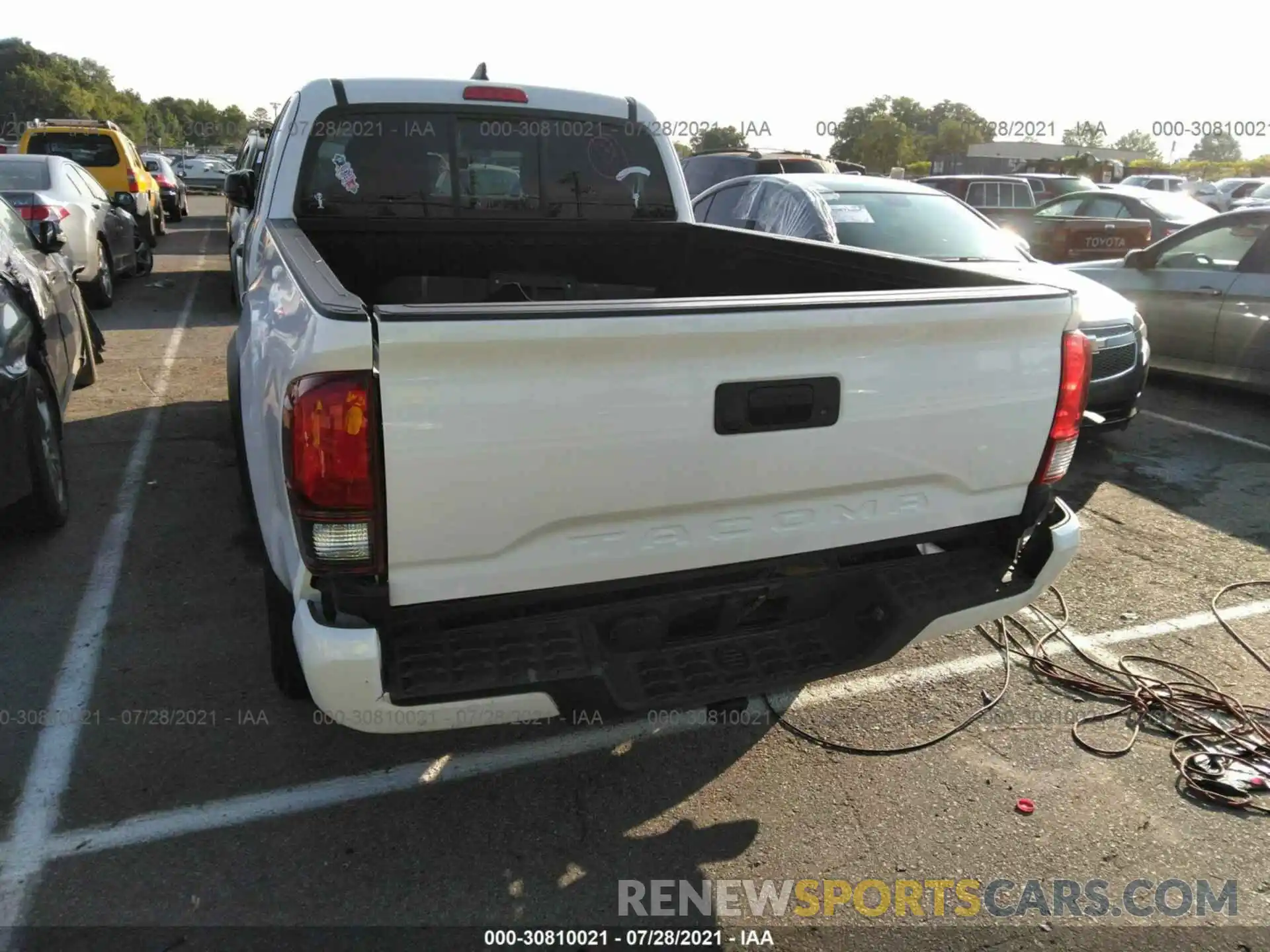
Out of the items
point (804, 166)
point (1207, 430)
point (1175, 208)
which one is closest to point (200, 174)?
point (804, 166)

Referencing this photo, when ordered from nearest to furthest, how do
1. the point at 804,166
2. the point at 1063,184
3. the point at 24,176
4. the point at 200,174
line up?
the point at 24,176 → the point at 804,166 → the point at 1063,184 → the point at 200,174

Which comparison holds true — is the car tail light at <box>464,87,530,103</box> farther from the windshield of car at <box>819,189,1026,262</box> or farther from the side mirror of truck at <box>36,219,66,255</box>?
the side mirror of truck at <box>36,219,66,255</box>

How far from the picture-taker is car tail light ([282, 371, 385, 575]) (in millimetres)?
2053

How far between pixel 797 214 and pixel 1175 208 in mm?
9882

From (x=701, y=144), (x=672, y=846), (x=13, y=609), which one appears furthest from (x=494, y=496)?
(x=701, y=144)

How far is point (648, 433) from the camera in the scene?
2297mm

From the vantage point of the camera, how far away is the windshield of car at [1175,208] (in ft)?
44.2

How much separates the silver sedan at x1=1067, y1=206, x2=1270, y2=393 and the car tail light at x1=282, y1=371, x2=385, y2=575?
24.5ft

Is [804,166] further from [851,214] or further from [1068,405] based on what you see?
[1068,405]

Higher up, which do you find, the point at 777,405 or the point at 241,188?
the point at 241,188

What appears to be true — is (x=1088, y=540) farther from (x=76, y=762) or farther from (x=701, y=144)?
(x=701, y=144)

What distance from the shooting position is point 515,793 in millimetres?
2939

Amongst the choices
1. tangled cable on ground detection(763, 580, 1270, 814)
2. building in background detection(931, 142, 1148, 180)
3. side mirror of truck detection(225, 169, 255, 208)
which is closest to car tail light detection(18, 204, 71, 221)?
side mirror of truck detection(225, 169, 255, 208)

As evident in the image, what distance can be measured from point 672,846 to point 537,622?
2.77 ft
